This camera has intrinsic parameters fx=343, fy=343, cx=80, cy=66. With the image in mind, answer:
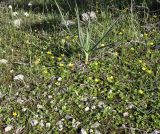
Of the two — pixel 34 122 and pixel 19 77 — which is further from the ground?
pixel 19 77

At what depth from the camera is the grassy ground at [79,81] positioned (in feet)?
12.7

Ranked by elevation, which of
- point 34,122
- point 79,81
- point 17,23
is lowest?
point 34,122

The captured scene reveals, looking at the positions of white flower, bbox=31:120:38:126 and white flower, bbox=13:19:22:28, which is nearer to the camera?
white flower, bbox=31:120:38:126

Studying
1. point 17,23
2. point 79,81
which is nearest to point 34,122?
point 79,81

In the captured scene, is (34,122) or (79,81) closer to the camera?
(34,122)

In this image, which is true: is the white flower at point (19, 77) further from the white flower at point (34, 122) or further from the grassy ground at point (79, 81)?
the white flower at point (34, 122)

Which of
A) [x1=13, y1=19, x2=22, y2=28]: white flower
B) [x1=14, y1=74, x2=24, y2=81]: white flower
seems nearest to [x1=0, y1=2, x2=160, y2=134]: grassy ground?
[x1=14, y1=74, x2=24, y2=81]: white flower

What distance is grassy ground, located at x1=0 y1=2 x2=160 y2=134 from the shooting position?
3.86 m

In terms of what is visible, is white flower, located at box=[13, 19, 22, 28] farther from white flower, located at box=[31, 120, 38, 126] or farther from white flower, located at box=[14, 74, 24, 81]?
white flower, located at box=[31, 120, 38, 126]

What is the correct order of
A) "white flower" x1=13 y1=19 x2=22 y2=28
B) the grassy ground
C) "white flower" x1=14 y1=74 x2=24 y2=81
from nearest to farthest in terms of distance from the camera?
the grassy ground < "white flower" x1=14 y1=74 x2=24 y2=81 < "white flower" x1=13 y1=19 x2=22 y2=28

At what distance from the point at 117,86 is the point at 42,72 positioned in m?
1.04

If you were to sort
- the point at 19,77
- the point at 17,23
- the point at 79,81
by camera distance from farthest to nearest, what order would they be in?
the point at 17,23 → the point at 19,77 → the point at 79,81

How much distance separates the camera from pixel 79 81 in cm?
441

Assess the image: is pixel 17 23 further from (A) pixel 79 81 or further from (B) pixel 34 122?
(B) pixel 34 122
